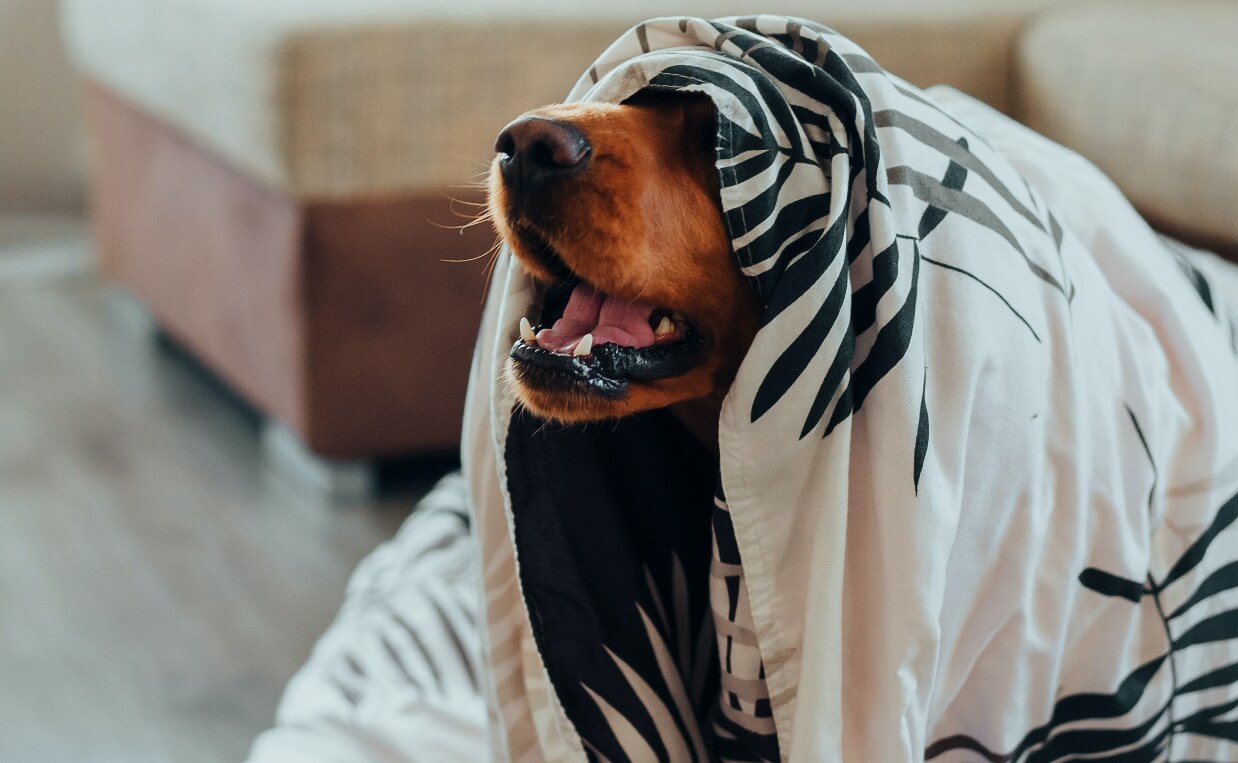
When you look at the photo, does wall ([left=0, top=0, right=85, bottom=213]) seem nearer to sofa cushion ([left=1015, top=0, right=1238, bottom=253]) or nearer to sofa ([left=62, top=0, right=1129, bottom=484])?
sofa ([left=62, top=0, right=1129, bottom=484])

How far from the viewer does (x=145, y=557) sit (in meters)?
1.86

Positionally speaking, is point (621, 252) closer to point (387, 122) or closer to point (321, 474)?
point (387, 122)

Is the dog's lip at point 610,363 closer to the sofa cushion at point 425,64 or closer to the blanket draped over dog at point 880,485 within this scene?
the blanket draped over dog at point 880,485

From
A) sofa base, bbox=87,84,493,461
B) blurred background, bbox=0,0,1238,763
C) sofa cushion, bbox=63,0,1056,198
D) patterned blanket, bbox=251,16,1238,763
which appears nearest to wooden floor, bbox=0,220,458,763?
blurred background, bbox=0,0,1238,763

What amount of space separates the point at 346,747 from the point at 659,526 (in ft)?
1.26

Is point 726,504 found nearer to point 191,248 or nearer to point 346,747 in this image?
point 346,747

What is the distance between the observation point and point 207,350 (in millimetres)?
2279

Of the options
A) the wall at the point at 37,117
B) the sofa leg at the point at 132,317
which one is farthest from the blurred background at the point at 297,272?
the wall at the point at 37,117

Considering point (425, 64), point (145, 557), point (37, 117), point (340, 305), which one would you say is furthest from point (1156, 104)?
point (37, 117)

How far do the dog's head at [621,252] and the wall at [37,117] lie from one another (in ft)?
9.83

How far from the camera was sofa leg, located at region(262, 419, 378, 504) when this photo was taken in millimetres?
2008

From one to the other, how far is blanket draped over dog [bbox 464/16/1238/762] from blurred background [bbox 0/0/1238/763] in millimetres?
450

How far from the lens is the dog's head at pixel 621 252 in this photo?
0.83m

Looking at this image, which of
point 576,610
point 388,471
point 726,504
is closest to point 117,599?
point 388,471
